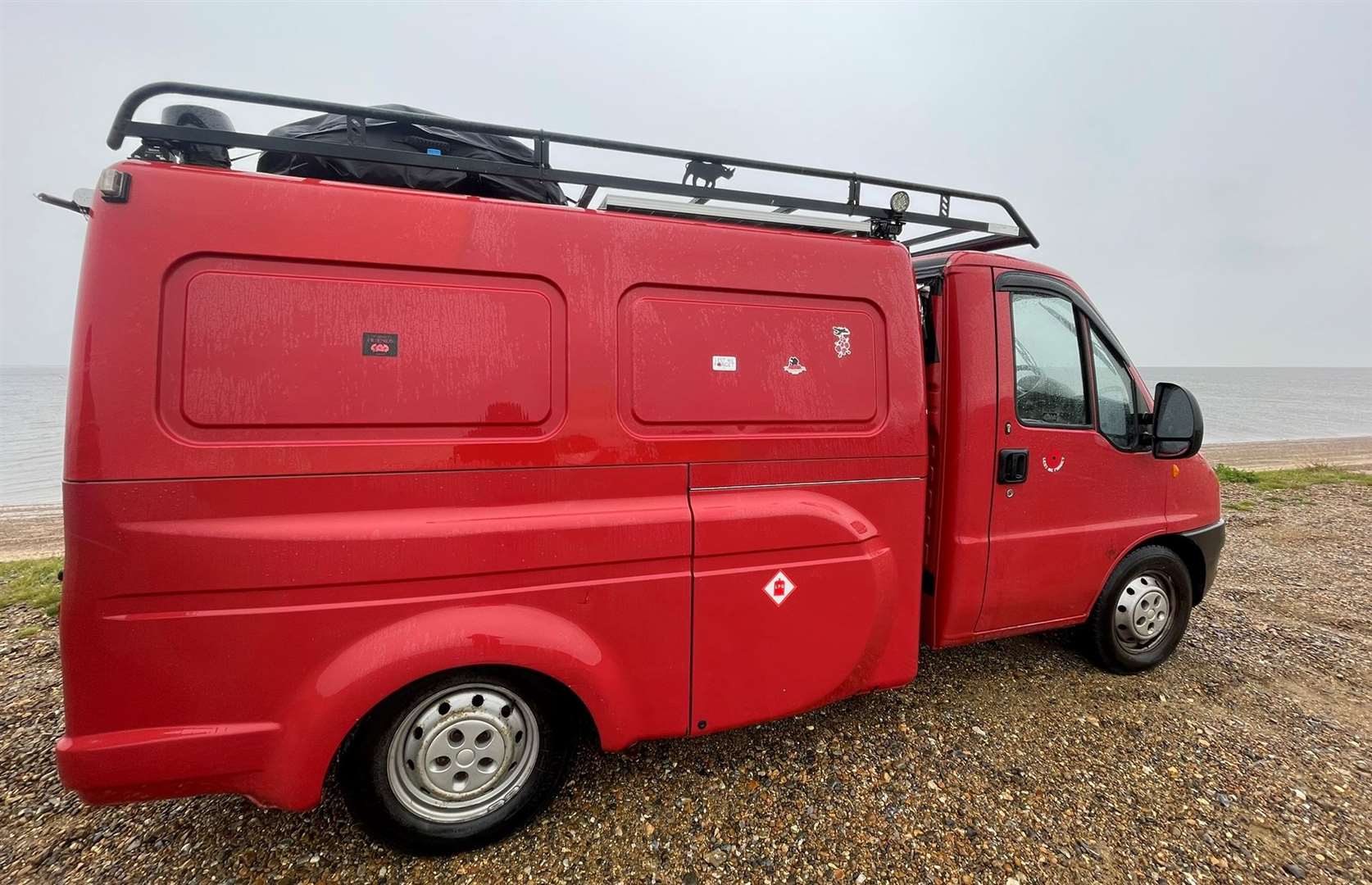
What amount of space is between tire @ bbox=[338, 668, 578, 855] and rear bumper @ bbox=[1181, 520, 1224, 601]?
3756 mm

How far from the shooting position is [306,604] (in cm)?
179

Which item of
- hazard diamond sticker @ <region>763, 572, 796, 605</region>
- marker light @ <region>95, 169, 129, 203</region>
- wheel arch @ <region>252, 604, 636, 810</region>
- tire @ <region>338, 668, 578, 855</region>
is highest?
marker light @ <region>95, 169, 129, 203</region>

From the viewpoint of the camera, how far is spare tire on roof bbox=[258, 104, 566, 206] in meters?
2.13

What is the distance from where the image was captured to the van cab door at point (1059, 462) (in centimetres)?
281

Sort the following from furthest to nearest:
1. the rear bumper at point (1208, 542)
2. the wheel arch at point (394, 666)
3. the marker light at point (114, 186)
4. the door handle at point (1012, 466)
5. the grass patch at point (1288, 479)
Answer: the grass patch at point (1288, 479)
the rear bumper at point (1208, 542)
the door handle at point (1012, 466)
the wheel arch at point (394, 666)
the marker light at point (114, 186)

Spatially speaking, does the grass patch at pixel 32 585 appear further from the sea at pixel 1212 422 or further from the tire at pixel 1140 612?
the tire at pixel 1140 612

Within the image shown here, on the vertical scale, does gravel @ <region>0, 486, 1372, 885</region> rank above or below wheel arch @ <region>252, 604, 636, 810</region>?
below

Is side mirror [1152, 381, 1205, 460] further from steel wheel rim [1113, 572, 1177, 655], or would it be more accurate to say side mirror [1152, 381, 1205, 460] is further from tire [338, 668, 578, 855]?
tire [338, 668, 578, 855]

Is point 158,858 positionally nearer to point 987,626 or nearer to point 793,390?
point 793,390

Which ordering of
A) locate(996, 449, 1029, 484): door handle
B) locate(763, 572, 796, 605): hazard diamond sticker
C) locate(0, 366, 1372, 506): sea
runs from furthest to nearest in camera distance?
locate(0, 366, 1372, 506): sea, locate(996, 449, 1029, 484): door handle, locate(763, 572, 796, 605): hazard diamond sticker

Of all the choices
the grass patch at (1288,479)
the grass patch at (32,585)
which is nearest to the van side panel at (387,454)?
the grass patch at (32,585)

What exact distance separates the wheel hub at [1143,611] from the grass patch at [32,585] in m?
7.13

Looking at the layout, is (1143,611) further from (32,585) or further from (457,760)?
(32,585)

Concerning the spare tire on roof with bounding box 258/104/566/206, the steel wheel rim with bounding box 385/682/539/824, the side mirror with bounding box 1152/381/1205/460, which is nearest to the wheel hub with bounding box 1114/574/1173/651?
the side mirror with bounding box 1152/381/1205/460
